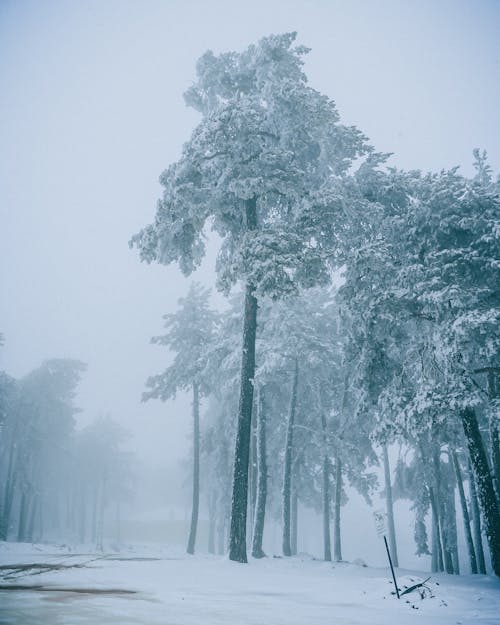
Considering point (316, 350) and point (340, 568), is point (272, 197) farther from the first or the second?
point (340, 568)

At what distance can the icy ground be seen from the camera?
4.42 meters

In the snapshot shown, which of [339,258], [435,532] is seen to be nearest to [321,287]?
[339,258]

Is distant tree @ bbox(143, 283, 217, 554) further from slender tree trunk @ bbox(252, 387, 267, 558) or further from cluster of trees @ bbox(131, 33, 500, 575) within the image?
cluster of trees @ bbox(131, 33, 500, 575)

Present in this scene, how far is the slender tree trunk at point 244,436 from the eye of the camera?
1064cm

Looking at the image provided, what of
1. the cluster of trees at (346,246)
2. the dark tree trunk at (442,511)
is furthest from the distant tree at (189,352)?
the dark tree trunk at (442,511)

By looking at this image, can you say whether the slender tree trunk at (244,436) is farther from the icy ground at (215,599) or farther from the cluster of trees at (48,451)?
the cluster of trees at (48,451)

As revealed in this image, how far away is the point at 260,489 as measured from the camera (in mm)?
15781

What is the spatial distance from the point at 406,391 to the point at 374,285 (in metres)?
3.29

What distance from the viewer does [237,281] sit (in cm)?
1243

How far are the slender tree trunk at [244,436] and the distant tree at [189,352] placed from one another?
335 inches

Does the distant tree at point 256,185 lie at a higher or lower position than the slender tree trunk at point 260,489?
higher

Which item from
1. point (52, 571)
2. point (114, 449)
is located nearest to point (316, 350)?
point (52, 571)

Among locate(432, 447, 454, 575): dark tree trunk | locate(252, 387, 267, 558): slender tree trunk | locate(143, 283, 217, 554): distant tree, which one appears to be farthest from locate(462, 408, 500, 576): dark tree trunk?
locate(143, 283, 217, 554): distant tree

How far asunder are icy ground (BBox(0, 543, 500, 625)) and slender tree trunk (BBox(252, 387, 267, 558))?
5795mm
